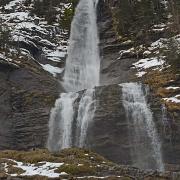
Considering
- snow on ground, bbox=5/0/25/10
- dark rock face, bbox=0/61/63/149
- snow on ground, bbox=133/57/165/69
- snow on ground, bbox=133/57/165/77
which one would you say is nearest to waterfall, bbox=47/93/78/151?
dark rock face, bbox=0/61/63/149

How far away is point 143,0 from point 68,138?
84.4 ft

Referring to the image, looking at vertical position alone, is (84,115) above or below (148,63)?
below

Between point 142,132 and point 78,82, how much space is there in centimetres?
1488

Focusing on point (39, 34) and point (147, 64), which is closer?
point (147, 64)

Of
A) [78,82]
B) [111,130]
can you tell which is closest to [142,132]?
[111,130]

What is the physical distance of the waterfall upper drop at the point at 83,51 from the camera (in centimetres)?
4575

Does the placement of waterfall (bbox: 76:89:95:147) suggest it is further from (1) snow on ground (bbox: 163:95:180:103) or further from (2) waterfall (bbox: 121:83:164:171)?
(1) snow on ground (bbox: 163:95:180:103)

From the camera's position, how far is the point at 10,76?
132 ft

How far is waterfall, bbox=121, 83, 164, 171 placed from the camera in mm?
31141

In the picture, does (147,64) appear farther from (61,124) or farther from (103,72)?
(61,124)

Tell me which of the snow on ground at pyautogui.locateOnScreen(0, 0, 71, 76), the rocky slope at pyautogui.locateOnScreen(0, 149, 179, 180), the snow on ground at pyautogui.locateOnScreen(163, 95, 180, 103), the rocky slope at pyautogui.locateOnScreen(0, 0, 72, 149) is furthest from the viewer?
the snow on ground at pyautogui.locateOnScreen(0, 0, 71, 76)

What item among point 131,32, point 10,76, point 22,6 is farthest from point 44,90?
point 22,6

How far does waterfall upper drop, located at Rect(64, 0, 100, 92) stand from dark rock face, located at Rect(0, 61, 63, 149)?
433 cm

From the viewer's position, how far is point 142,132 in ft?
106
